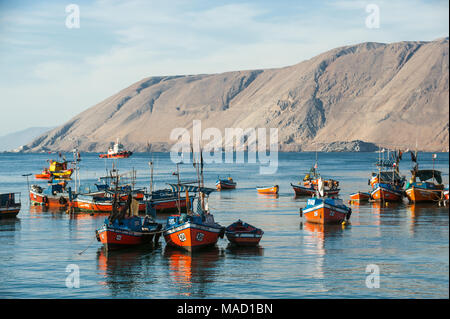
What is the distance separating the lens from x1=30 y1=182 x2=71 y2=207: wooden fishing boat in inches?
2591

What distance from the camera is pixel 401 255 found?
107ft

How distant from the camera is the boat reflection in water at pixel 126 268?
27.5 m

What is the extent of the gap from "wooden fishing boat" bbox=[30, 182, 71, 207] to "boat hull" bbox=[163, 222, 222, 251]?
32.7 m

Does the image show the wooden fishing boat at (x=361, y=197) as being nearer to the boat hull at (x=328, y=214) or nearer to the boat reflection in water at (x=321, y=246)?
the boat hull at (x=328, y=214)

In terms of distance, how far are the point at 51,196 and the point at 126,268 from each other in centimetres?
3879

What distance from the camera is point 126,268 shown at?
31.5 m

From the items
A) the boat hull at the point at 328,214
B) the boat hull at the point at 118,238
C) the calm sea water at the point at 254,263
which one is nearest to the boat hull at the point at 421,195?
the calm sea water at the point at 254,263

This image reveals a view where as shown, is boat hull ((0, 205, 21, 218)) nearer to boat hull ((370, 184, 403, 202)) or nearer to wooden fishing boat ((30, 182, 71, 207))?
wooden fishing boat ((30, 182, 71, 207))

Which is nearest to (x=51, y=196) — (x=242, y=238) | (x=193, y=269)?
(x=242, y=238)

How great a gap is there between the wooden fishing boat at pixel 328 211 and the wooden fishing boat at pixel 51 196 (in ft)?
100

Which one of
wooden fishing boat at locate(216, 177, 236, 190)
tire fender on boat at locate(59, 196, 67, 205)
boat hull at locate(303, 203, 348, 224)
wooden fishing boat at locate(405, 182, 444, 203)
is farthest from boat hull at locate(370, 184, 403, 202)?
tire fender on boat at locate(59, 196, 67, 205)

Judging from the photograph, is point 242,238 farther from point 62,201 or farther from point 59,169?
point 59,169
